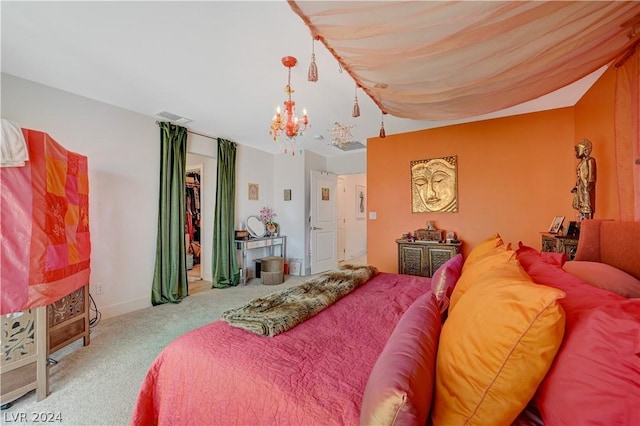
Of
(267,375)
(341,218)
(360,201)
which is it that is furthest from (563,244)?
(360,201)

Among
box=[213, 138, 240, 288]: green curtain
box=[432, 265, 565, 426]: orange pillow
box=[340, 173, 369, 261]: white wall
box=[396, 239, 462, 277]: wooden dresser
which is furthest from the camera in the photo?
→ box=[340, 173, 369, 261]: white wall

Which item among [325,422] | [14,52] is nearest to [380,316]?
[325,422]

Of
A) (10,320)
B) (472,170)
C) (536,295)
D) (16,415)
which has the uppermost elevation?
(472,170)

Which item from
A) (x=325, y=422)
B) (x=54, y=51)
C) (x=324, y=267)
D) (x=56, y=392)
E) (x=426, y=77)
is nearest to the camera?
(x=325, y=422)

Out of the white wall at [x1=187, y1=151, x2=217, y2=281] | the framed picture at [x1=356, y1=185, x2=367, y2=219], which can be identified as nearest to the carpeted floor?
the white wall at [x1=187, y1=151, x2=217, y2=281]

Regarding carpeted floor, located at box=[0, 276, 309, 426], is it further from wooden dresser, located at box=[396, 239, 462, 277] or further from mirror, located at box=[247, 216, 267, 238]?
wooden dresser, located at box=[396, 239, 462, 277]

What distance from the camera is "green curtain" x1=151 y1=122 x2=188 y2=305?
354 centimetres

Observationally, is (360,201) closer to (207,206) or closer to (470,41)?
(207,206)

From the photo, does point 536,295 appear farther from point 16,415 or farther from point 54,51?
point 54,51

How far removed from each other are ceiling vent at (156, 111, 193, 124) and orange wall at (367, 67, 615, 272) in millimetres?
2956

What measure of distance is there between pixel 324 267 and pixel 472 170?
3.35 m

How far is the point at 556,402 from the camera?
671mm

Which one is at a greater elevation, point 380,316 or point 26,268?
point 26,268

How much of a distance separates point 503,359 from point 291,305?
3.74 feet
